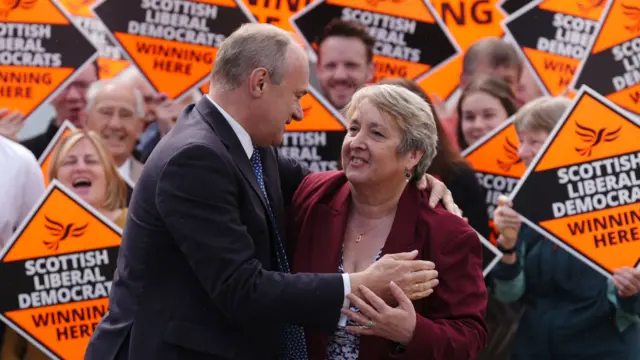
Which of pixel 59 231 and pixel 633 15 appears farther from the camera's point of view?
pixel 633 15

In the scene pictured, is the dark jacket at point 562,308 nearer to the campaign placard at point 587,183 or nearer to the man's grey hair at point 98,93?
the campaign placard at point 587,183

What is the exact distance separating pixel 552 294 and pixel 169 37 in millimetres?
2337

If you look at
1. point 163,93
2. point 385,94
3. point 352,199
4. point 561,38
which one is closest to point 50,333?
point 163,93

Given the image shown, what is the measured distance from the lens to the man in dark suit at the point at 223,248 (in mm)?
2998

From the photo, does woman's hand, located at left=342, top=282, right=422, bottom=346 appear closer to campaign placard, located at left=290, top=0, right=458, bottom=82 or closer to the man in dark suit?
the man in dark suit

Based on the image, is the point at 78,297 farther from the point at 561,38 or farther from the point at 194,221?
the point at 561,38

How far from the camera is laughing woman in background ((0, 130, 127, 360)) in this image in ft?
17.5

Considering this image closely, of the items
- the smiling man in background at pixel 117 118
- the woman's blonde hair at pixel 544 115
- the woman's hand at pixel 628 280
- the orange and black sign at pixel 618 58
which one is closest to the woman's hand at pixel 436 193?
the woman's hand at pixel 628 280

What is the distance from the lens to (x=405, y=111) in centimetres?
333

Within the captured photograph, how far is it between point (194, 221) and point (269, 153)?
0.61 metres

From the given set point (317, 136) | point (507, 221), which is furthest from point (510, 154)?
point (317, 136)

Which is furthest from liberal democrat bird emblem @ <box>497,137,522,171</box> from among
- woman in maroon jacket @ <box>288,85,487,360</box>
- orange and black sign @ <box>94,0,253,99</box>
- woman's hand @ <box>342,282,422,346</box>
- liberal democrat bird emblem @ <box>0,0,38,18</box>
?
liberal democrat bird emblem @ <box>0,0,38,18</box>

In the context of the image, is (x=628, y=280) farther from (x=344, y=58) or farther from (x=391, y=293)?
(x=344, y=58)

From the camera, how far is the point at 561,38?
5715mm
